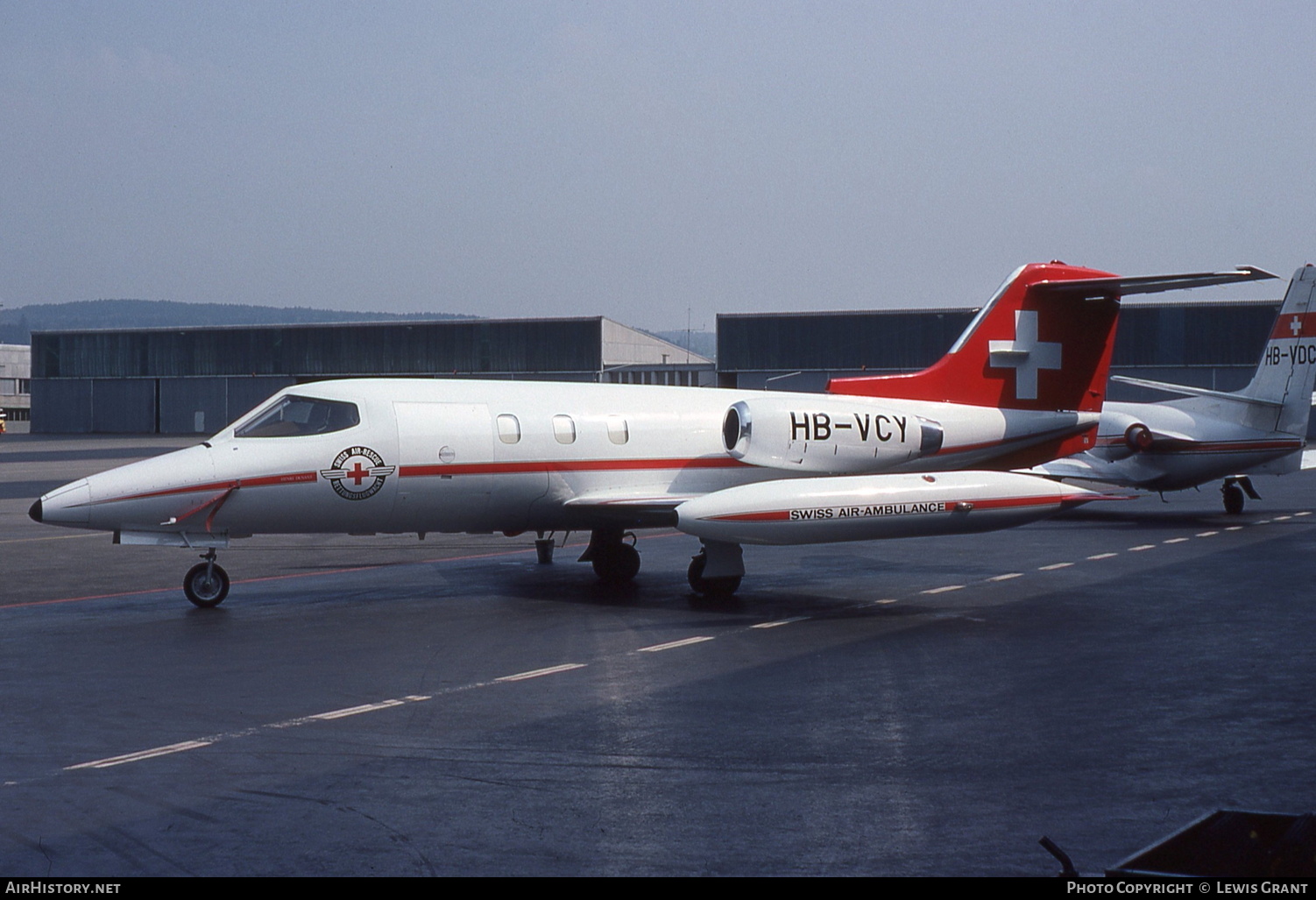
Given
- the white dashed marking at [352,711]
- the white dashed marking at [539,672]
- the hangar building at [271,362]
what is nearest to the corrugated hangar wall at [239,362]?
the hangar building at [271,362]

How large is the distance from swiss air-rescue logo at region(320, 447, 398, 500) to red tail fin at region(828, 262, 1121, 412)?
6.71 meters

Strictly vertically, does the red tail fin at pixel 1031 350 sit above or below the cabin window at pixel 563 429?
above

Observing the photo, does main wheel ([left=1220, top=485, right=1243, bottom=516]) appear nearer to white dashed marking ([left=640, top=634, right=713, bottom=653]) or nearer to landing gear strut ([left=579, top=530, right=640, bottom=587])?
landing gear strut ([left=579, top=530, right=640, bottom=587])

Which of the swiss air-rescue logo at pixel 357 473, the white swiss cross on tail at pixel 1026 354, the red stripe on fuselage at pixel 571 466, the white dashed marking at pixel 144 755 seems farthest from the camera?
the white swiss cross on tail at pixel 1026 354

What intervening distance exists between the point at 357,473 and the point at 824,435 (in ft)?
19.5

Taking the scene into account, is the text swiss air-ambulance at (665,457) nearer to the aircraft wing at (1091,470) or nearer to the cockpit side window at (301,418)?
the cockpit side window at (301,418)

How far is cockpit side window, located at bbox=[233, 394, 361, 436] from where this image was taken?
49.7 ft

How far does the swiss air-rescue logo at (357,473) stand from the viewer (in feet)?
49.5

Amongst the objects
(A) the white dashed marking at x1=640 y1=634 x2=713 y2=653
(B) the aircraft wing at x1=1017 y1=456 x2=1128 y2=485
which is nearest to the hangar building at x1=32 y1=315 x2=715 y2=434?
(B) the aircraft wing at x1=1017 y1=456 x2=1128 y2=485

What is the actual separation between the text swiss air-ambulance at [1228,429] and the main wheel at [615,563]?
13234mm

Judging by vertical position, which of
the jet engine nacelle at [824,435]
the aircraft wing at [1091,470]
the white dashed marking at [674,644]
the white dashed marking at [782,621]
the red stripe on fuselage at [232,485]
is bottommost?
the white dashed marking at [782,621]

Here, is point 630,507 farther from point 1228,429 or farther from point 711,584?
point 1228,429

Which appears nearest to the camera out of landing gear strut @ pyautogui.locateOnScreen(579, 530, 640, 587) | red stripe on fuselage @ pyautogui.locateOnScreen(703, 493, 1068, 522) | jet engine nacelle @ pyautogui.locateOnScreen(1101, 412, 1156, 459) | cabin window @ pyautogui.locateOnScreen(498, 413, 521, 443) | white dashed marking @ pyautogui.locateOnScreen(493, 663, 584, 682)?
white dashed marking @ pyautogui.locateOnScreen(493, 663, 584, 682)
